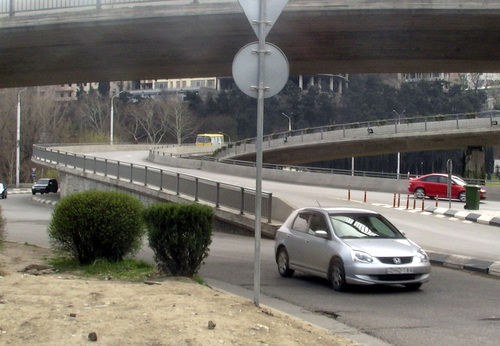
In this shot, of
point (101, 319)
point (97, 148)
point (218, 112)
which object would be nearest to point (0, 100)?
point (97, 148)

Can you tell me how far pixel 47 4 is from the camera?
17.4 meters

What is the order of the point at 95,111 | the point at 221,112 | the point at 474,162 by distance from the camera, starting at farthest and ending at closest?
the point at 95,111 → the point at 221,112 → the point at 474,162

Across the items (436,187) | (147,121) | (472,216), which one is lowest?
(472,216)

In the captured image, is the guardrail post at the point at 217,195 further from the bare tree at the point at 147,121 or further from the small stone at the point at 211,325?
the bare tree at the point at 147,121

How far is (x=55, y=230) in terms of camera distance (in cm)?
1248

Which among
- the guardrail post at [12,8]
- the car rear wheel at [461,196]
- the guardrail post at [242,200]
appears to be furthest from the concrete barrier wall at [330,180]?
the guardrail post at [12,8]

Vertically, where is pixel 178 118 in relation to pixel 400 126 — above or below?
above

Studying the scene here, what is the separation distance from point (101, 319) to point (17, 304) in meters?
1.11

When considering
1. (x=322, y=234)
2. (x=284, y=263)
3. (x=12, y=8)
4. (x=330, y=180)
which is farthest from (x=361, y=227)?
(x=330, y=180)

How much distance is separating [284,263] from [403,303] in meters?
3.43

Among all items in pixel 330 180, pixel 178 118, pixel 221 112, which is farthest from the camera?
pixel 178 118

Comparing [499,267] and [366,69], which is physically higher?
[366,69]

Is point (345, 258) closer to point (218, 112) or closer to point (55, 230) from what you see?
point (55, 230)

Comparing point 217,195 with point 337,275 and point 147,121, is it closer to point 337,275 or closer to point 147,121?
point 337,275
